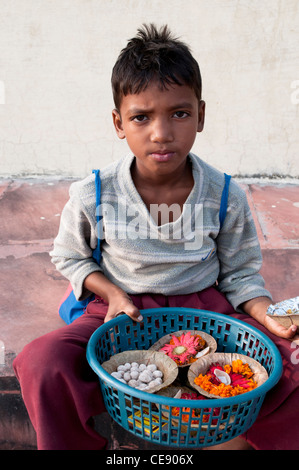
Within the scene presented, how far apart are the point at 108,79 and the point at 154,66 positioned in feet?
5.79

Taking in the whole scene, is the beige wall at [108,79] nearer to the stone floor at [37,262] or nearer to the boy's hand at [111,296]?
the stone floor at [37,262]

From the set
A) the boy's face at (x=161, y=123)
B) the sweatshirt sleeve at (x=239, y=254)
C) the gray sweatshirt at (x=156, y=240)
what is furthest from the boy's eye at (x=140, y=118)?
the sweatshirt sleeve at (x=239, y=254)

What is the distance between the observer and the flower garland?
47.8 inches

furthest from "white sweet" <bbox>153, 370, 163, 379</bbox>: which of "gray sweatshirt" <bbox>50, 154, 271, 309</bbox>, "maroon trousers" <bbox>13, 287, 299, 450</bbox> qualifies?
"gray sweatshirt" <bbox>50, 154, 271, 309</bbox>

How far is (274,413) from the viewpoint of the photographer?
126 centimetres

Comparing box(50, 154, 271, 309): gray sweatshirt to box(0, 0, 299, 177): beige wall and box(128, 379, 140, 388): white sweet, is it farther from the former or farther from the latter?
box(0, 0, 299, 177): beige wall

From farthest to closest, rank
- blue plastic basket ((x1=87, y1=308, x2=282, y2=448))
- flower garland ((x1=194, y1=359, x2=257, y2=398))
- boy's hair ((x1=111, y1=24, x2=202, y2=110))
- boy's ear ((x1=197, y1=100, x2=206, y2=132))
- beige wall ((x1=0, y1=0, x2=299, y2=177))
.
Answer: beige wall ((x1=0, y1=0, x2=299, y2=177)) → boy's ear ((x1=197, y1=100, x2=206, y2=132)) → boy's hair ((x1=111, y1=24, x2=202, y2=110)) → flower garland ((x1=194, y1=359, x2=257, y2=398)) → blue plastic basket ((x1=87, y1=308, x2=282, y2=448))

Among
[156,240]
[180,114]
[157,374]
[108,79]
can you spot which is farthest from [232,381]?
[108,79]

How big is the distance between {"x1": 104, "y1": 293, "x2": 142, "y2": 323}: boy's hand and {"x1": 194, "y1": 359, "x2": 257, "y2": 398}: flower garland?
25 cm

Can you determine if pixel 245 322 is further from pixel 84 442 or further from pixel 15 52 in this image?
pixel 15 52

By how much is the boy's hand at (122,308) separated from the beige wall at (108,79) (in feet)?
5.92

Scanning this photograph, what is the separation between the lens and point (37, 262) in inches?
86.0

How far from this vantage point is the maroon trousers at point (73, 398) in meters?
1.18
